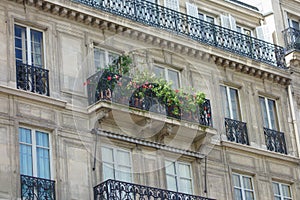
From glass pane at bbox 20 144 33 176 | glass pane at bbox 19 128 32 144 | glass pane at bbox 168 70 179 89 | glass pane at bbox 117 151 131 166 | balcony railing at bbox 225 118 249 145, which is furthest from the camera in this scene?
balcony railing at bbox 225 118 249 145

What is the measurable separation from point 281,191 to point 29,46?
7.81 m

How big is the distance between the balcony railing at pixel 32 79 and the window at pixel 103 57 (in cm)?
171

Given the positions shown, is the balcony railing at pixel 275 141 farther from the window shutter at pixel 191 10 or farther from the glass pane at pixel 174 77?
the window shutter at pixel 191 10

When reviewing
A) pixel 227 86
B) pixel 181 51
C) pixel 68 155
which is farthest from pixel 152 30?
pixel 68 155

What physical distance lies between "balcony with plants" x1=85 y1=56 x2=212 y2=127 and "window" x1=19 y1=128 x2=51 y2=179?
1.69 meters

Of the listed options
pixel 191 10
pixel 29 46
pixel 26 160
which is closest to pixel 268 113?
pixel 191 10

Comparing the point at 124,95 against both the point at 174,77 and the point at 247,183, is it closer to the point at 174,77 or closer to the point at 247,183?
the point at 174,77

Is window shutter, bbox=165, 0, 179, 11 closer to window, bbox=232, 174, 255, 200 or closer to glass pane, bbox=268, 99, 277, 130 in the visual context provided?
glass pane, bbox=268, 99, 277, 130

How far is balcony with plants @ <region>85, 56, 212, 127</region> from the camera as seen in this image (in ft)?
66.9

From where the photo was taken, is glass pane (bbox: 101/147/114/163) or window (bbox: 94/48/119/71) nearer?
glass pane (bbox: 101/147/114/163)

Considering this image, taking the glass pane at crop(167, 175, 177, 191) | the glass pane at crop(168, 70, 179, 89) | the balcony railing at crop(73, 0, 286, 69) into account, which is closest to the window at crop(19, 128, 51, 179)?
the glass pane at crop(167, 175, 177, 191)

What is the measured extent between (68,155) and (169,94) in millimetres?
3178

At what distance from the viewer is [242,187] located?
893 inches

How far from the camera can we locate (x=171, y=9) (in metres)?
23.4
